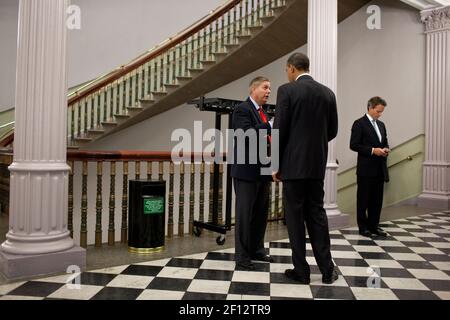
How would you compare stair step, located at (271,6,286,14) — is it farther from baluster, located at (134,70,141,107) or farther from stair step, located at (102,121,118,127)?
stair step, located at (102,121,118,127)

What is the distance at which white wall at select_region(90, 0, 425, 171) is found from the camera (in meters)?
7.37

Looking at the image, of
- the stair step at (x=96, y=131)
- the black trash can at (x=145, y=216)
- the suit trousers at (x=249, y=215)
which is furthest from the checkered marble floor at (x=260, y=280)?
the stair step at (x=96, y=131)

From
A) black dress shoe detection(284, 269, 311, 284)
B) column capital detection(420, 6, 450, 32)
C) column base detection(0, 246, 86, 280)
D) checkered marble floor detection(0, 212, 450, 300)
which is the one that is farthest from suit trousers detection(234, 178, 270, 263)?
column capital detection(420, 6, 450, 32)

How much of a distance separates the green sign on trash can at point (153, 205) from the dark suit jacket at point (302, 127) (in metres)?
1.31

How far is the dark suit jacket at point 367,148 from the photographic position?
4.36m

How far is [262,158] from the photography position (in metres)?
3.04

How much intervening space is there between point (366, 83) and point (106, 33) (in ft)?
17.8

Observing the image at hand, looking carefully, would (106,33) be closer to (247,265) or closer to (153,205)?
(153,205)

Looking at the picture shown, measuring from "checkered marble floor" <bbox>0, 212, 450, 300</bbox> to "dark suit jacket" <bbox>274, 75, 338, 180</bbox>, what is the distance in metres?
0.75

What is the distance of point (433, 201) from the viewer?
692cm

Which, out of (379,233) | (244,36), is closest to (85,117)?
(244,36)

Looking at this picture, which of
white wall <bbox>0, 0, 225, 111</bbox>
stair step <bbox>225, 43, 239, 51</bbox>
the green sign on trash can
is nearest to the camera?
the green sign on trash can

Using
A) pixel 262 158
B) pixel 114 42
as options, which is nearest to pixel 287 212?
pixel 262 158

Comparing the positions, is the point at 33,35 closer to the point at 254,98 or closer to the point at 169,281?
the point at 254,98
